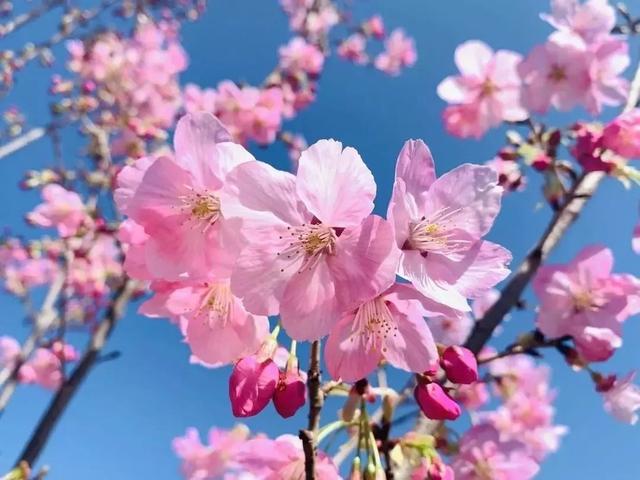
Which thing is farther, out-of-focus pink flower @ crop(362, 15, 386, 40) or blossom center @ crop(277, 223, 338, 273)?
out-of-focus pink flower @ crop(362, 15, 386, 40)

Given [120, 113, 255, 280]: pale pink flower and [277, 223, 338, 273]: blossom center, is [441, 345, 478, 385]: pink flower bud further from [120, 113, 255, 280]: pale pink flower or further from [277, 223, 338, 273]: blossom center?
[120, 113, 255, 280]: pale pink flower

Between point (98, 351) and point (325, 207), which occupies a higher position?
point (98, 351)

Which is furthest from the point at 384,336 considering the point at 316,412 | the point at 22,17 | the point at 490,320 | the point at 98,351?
the point at 22,17

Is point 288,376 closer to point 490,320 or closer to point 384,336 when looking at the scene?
point 384,336

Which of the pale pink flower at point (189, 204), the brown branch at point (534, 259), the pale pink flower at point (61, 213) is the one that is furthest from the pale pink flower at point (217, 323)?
the pale pink flower at point (61, 213)

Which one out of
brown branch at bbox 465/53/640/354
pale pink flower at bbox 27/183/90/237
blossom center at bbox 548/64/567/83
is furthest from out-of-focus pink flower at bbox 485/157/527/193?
pale pink flower at bbox 27/183/90/237

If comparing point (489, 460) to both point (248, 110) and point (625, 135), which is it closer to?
point (625, 135)
